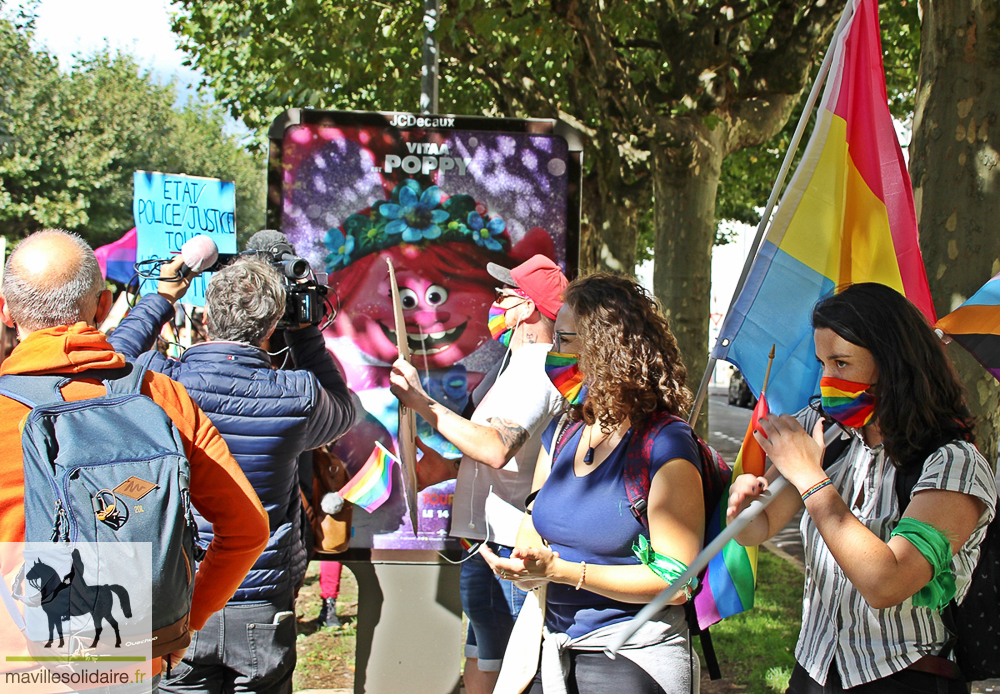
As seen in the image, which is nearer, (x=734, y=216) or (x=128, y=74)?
(x=734, y=216)

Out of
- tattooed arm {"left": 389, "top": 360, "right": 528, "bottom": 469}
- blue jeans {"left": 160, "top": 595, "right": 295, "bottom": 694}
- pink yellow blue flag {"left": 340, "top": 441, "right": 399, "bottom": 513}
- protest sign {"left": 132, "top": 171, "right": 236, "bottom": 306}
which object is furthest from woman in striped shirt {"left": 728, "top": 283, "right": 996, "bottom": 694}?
protest sign {"left": 132, "top": 171, "right": 236, "bottom": 306}

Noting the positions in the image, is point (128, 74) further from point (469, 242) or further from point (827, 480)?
point (827, 480)

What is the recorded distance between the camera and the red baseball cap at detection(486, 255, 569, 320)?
326cm

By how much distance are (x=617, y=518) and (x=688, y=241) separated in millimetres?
5303

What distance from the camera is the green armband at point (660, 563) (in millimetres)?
2035

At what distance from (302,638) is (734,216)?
14.0 meters

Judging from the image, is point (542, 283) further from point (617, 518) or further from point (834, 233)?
point (617, 518)

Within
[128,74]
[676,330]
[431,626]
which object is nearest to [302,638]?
[431,626]

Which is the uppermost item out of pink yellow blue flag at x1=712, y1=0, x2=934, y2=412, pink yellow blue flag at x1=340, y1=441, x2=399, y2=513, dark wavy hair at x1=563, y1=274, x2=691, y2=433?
pink yellow blue flag at x1=712, y1=0, x2=934, y2=412

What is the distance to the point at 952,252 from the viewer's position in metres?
3.42

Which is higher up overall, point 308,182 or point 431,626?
point 308,182

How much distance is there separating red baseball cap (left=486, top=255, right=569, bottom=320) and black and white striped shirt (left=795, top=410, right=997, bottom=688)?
129 cm

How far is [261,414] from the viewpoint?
271cm
